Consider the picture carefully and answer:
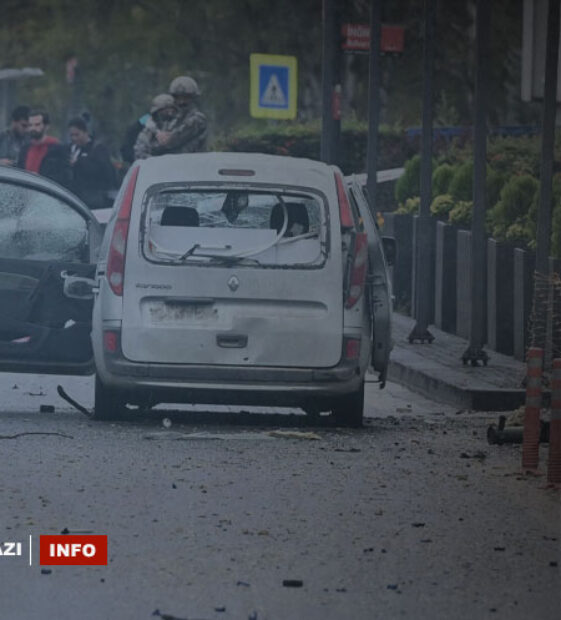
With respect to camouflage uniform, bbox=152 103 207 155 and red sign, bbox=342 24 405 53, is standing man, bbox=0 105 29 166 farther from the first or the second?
red sign, bbox=342 24 405 53

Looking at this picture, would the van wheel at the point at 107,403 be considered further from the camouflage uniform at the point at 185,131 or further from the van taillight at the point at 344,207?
the camouflage uniform at the point at 185,131

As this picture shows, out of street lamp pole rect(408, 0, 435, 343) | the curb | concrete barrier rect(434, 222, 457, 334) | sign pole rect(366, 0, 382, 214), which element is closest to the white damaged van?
the curb

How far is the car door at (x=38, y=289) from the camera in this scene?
14.9m

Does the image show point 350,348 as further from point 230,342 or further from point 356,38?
point 356,38

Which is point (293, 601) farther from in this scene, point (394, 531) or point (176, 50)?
point (176, 50)

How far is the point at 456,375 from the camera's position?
59.0 feet

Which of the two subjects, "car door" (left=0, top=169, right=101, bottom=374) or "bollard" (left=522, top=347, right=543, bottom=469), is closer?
"bollard" (left=522, top=347, right=543, bottom=469)

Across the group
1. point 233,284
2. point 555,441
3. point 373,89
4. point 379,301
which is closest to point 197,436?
point 233,284

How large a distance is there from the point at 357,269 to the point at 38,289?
7.45 ft

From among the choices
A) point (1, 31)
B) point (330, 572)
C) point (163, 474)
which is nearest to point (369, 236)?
point (163, 474)

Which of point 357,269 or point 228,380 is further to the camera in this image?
point 357,269

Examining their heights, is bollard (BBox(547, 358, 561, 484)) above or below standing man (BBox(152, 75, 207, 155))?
Result: below

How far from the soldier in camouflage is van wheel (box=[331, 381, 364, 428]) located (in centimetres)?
912

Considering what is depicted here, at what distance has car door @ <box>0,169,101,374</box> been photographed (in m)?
14.9
